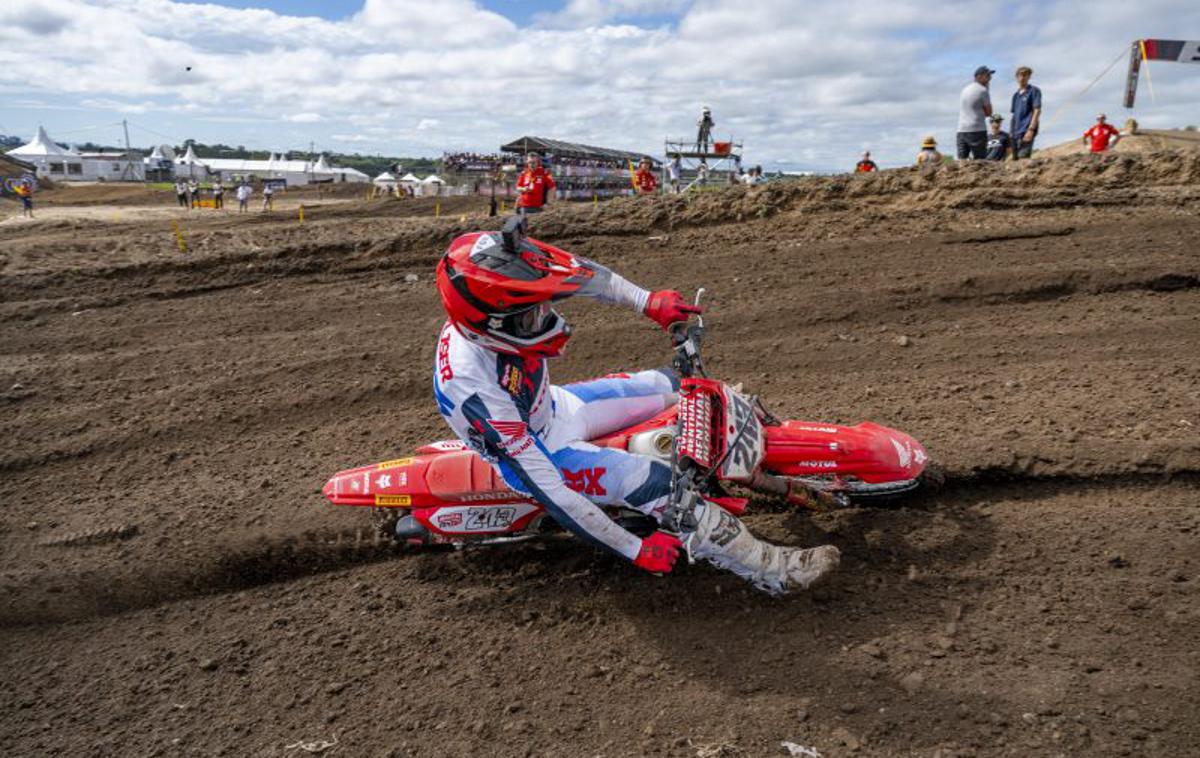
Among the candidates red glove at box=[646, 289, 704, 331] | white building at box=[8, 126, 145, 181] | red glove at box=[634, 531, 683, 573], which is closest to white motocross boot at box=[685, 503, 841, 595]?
red glove at box=[634, 531, 683, 573]

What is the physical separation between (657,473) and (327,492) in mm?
2157

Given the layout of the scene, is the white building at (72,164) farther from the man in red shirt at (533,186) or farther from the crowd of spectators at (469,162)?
the man in red shirt at (533,186)

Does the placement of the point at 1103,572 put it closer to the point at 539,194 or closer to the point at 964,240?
the point at 964,240

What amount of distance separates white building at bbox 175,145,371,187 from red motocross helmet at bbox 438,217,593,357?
76.4 meters

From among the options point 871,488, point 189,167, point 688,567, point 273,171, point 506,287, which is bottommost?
point 688,567

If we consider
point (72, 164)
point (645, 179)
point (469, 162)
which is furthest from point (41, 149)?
point (645, 179)

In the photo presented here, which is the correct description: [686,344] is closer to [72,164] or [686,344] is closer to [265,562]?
[265,562]

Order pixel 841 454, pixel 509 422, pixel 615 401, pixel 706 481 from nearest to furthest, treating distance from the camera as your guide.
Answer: pixel 509 422
pixel 706 481
pixel 841 454
pixel 615 401

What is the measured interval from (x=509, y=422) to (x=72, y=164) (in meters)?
85.8

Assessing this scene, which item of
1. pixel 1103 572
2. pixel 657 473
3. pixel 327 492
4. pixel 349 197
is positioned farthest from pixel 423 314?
pixel 349 197

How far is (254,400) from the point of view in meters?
7.60

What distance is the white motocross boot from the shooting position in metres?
3.76

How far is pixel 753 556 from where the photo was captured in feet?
12.7

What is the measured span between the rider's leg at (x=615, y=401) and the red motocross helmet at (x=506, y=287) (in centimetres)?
77
